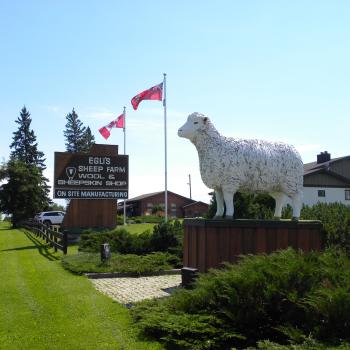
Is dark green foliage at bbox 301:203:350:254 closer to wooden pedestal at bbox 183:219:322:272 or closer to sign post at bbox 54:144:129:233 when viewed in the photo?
wooden pedestal at bbox 183:219:322:272

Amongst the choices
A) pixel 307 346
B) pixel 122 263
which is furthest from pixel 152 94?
pixel 307 346

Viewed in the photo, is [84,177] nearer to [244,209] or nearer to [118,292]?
[244,209]

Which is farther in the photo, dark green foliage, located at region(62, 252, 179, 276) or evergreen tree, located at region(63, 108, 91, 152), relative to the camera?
evergreen tree, located at region(63, 108, 91, 152)

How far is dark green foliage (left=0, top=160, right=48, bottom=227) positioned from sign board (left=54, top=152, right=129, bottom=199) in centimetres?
3089

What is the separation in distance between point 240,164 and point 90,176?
1684 cm

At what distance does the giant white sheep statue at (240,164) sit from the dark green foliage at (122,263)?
A: 4.66 m

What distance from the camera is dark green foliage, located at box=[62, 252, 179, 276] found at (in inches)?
557

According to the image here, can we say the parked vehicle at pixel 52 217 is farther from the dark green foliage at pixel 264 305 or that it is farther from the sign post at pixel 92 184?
the dark green foliage at pixel 264 305

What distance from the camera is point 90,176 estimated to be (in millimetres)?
26125

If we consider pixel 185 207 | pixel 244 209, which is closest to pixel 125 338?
pixel 244 209

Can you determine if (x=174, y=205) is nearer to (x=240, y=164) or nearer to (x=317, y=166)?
(x=317, y=166)

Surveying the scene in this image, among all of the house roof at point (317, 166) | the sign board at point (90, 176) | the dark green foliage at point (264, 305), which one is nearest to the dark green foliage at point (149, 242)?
the sign board at point (90, 176)

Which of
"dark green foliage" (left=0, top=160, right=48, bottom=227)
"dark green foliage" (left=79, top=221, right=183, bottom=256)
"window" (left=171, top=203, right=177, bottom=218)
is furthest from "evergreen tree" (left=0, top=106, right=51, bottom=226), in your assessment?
"dark green foliage" (left=79, top=221, right=183, bottom=256)

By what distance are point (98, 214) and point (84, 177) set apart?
2492mm
